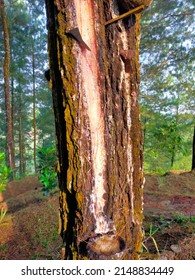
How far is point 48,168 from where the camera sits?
390 cm

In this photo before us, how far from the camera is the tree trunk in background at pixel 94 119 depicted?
1.08 metres

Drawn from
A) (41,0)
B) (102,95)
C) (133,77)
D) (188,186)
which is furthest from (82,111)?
(41,0)

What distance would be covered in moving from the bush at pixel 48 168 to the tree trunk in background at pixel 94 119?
109 inches

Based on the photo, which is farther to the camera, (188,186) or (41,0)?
(41,0)

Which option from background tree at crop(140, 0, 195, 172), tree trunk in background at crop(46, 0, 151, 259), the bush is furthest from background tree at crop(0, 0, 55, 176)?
tree trunk in background at crop(46, 0, 151, 259)

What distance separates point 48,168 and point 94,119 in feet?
9.83

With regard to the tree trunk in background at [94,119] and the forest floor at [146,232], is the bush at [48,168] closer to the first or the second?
the forest floor at [146,232]

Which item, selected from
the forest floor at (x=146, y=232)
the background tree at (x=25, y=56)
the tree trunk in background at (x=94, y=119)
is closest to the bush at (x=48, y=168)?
the forest floor at (x=146, y=232)

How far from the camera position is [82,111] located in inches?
43.6

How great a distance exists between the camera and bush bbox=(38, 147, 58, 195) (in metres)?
3.85

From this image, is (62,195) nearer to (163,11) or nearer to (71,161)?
(71,161)

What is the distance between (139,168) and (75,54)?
0.80m

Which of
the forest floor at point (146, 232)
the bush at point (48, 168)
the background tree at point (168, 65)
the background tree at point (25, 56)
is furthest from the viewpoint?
the background tree at point (25, 56)

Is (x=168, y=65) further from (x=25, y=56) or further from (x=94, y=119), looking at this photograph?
(x=25, y=56)
